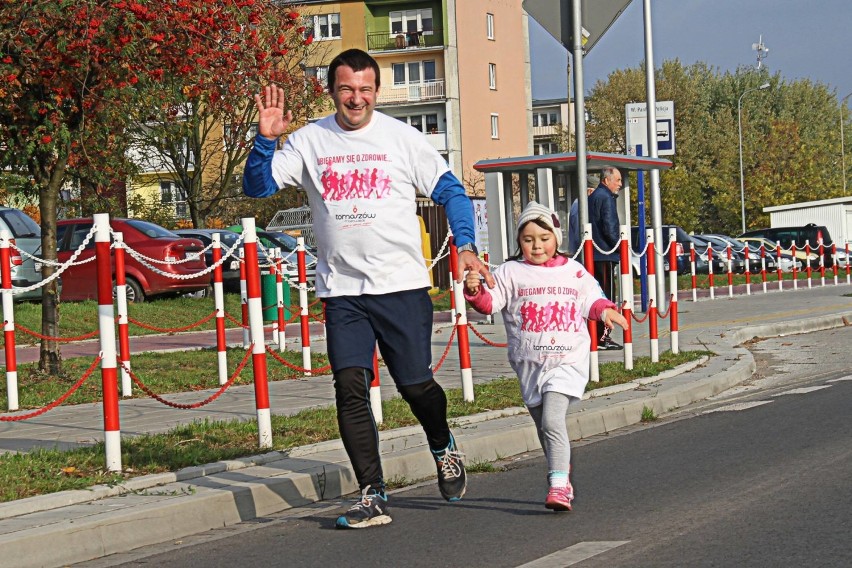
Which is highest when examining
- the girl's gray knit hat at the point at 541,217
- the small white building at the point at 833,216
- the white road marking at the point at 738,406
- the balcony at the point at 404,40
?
the balcony at the point at 404,40

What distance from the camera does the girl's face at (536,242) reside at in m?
6.90

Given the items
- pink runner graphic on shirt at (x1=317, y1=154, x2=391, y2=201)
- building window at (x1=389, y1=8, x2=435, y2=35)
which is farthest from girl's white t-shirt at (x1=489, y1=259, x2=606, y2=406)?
building window at (x1=389, y1=8, x2=435, y2=35)

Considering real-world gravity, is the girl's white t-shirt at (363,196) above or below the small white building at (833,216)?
below

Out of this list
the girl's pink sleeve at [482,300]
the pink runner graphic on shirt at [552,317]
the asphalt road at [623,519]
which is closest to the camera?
the asphalt road at [623,519]

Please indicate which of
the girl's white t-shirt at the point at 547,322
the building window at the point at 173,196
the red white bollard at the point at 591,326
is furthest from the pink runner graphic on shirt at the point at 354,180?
the building window at the point at 173,196

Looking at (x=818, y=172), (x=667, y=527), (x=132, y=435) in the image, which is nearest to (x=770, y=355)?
(x=132, y=435)

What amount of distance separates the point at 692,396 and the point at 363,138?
632 centimetres

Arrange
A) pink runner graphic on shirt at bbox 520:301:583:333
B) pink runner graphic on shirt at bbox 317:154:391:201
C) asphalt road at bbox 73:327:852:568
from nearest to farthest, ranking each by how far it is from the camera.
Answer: asphalt road at bbox 73:327:852:568 → pink runner graphic on shirt at bbox 317:154:391:201 → pink runner graphic on shirt at bbox 520:301:583:333

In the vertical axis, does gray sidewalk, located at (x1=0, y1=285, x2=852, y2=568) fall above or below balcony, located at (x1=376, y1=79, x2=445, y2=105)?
below

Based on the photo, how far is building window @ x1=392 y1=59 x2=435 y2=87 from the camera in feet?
257

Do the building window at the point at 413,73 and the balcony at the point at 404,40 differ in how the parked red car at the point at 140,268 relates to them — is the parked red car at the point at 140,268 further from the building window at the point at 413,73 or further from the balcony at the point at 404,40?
the building window at the point at 413,73

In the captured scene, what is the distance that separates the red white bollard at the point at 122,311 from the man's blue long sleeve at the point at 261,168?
2940 millimetres

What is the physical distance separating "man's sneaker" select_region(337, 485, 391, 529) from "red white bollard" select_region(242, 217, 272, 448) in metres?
1.95

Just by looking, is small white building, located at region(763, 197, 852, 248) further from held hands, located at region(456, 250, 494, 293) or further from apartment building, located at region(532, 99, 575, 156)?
apartment building, located at region(532, 99, 575, 156)
